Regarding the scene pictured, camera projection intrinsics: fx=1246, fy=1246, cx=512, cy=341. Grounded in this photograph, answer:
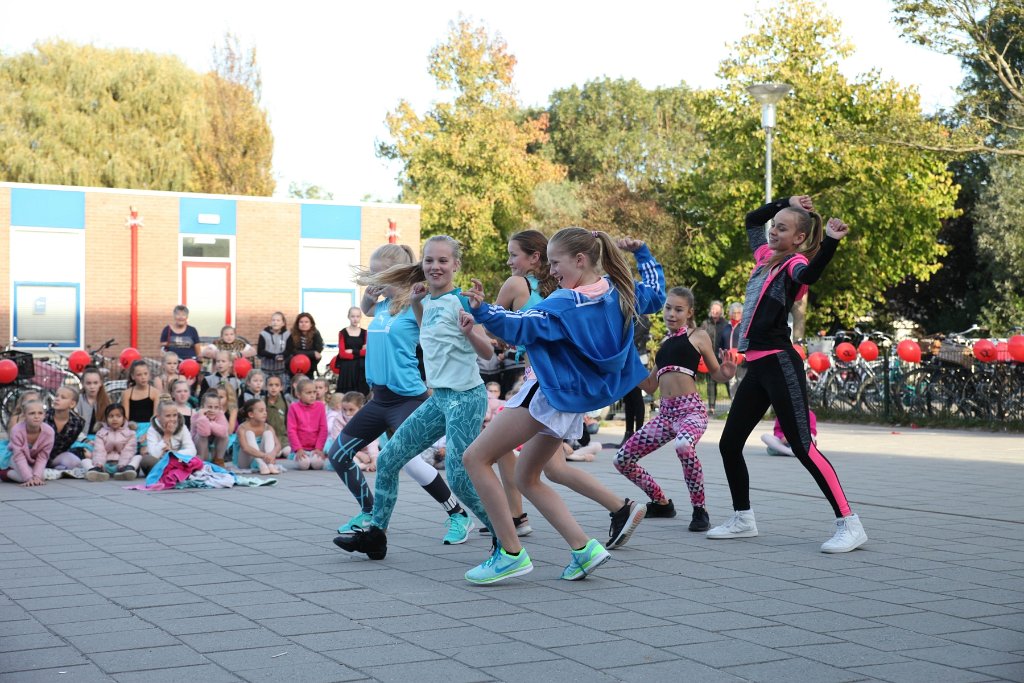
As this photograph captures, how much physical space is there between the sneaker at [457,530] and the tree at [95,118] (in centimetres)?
3904

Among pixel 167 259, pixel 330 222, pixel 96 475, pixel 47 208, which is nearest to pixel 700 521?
pixel 96 475

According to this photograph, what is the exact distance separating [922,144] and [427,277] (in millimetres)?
20595

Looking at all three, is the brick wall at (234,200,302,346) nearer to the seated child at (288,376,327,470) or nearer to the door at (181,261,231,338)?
the door at (181,261,231,338)

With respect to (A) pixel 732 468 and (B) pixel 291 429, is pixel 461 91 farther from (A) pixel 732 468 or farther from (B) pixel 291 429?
(A) pixel 732 468

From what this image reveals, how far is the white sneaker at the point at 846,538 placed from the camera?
22.1 ft

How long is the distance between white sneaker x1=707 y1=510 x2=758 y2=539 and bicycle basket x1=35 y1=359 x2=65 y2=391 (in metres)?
14.2

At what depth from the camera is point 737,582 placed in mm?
5906

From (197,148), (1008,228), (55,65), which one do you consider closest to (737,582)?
(1008,228)

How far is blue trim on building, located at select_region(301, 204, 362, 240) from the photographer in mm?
27594

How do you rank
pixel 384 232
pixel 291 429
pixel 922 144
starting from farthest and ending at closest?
pixel 384 232, pixel 922 144, pixel 291 429

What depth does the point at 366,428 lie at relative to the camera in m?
6.98

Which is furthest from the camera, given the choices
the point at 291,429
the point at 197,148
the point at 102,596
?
the point at 197,148

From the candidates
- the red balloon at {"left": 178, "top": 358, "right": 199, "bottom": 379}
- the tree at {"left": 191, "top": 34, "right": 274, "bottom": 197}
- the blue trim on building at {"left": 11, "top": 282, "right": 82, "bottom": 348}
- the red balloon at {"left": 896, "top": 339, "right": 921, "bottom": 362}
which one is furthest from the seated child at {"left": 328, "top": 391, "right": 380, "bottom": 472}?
the tree at {"left": 191, "top": 34, "right": 274, "bottom": 197}

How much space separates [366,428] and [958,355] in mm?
13252
